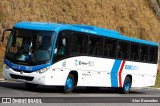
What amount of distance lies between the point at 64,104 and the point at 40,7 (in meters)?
23.5

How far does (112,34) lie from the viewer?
26531 mm

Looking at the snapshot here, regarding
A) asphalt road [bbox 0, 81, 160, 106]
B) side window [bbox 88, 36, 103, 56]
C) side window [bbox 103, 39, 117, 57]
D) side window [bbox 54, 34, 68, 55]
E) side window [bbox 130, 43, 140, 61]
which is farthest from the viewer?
side window [bbox 130, 43, 140, 61]

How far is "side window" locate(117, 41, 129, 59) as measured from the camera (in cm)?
2724

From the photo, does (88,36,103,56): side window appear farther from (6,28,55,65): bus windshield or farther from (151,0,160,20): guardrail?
(151,0,160,20): guardrail

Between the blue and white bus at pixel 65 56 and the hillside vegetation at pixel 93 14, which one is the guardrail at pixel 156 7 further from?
the blue and white bus at pixel 65 56

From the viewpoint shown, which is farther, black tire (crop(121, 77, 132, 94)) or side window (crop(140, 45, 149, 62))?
side window (crop(140, 45, 149, 62))

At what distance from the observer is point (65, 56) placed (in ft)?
73.3

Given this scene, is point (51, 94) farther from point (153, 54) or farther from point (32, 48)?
point (153, 54)

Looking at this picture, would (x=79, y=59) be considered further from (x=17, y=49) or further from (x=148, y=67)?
(x=148, y=67)

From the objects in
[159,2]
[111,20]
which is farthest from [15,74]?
[159,2]

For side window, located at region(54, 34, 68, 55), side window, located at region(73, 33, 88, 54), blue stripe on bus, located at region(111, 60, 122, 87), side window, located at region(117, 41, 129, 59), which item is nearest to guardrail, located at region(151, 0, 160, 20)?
side window, located at region(117, 41, 129, 59)

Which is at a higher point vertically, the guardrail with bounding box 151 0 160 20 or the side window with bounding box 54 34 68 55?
the guardrail with bounding box 151 0 160 20

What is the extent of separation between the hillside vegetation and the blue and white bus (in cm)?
1121

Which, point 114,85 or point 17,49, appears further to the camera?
point 114,85
